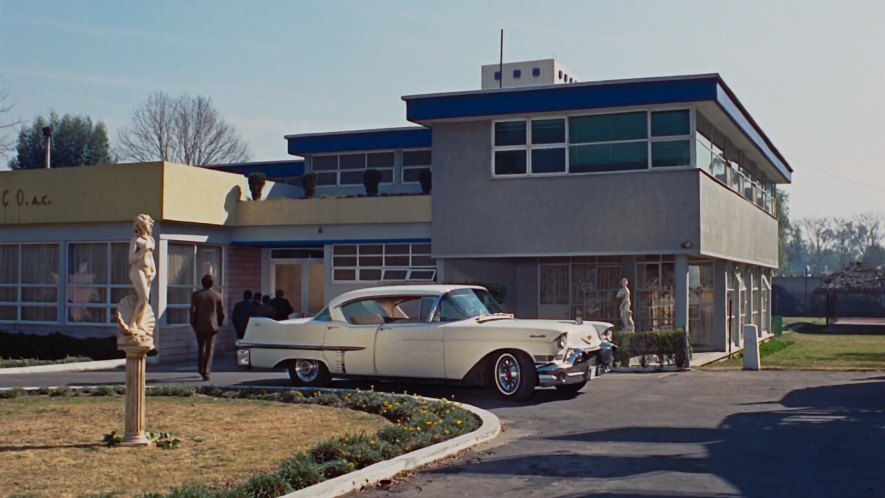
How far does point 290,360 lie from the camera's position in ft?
51.4

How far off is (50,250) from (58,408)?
43.2 feet

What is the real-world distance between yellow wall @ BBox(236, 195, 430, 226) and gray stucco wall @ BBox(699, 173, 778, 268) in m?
6.62

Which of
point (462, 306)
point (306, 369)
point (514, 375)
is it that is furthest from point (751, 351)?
point (306, 369)

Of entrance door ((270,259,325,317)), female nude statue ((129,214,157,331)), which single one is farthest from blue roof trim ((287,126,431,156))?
female nude statue ((129,214,157,331))

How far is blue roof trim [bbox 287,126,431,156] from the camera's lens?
30.5 m

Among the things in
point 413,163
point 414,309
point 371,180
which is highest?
point 413,163

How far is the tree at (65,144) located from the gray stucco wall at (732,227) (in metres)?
39.4

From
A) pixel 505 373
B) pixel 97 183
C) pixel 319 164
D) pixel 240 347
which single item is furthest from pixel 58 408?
pixel 319 164

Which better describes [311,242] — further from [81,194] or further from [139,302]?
[139,302]

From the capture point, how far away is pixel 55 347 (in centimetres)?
2306

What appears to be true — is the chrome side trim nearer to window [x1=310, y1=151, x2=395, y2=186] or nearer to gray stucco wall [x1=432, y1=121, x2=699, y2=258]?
gray stucco wall [x1=432, y1=121, x2=699, y2=258]

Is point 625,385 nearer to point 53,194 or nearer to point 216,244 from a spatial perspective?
point 216,244

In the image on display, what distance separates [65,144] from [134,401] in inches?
2109

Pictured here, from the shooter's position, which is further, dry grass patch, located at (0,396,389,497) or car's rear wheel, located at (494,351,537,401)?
car's rear wheel, located at (494,351,537,401)
